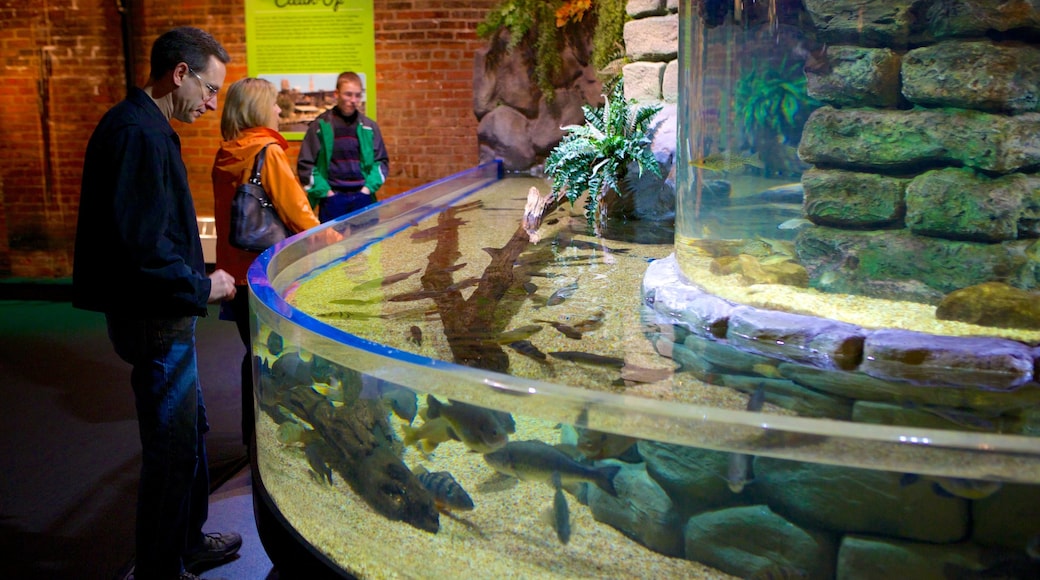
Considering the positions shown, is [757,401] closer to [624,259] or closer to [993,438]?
[993,438]

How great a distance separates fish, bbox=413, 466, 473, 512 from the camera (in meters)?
1.73

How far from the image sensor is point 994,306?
265cm

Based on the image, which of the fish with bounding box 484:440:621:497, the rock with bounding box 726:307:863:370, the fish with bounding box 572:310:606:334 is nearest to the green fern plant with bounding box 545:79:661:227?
the fish with bounding box 572:310:606:334

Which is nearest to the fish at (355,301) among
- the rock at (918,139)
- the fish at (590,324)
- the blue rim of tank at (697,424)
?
the fish at (590,324)

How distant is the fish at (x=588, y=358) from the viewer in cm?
266

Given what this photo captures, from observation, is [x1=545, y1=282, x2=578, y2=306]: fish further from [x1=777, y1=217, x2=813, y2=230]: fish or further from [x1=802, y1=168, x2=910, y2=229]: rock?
[x1=802, y1=168, x2=910, y2=229]: rock

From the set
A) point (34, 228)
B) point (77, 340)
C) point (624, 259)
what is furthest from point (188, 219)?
point (34, 228)

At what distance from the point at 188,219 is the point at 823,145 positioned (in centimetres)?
223

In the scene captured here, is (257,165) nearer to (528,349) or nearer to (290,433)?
(528,349)

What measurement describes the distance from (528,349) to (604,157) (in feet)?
10.5

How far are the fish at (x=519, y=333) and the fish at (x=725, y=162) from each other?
39.7 inches

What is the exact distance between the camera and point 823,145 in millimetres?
2996

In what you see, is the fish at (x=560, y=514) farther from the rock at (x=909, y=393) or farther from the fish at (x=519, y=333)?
the fish at (x=519, y=333)

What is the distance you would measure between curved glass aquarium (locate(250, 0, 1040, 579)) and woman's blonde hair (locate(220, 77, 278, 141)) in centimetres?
56
